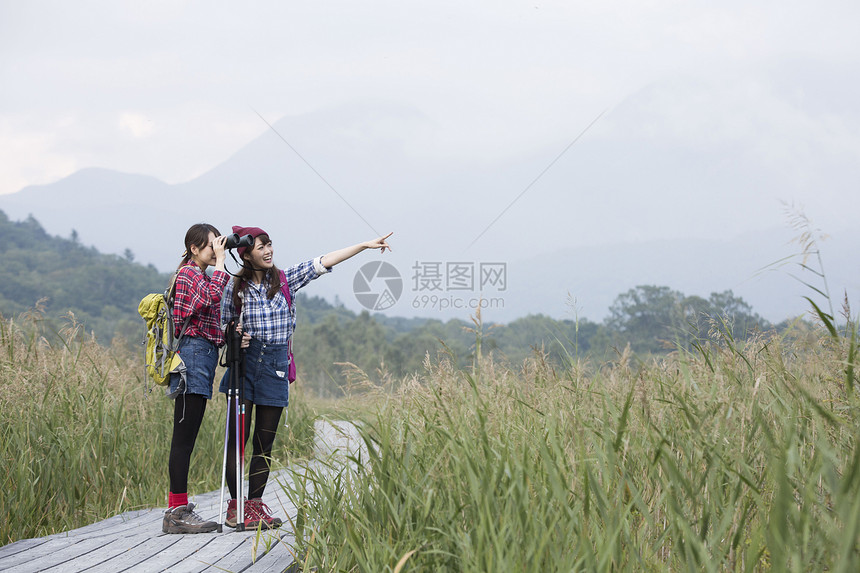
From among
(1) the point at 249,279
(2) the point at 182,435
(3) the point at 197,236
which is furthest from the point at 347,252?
(2) the point at 182,435

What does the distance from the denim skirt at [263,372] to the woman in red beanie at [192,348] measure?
6.8 inches

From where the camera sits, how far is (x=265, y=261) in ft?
14.0

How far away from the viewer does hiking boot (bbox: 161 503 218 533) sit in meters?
4.07

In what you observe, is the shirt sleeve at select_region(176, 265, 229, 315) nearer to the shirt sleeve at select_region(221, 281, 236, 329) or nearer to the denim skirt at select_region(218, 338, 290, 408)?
the shirt sleeve at select_region(221, 281, 236, 329)

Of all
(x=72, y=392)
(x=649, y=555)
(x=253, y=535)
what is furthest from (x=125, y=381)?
(x=649, y=555)

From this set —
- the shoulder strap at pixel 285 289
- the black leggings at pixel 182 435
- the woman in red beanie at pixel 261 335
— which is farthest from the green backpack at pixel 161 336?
the shoulder strap at pixel 285 289

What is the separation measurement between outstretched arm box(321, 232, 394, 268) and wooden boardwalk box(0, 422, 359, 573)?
1152mm

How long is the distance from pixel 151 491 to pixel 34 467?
34.5 inches

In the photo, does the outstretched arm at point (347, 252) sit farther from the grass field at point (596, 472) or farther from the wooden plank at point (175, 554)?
the wooden plank at point (175, 554)

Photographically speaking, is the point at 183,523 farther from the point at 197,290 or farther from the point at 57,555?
the point at 197,290

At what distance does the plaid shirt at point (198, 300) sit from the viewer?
410 cm

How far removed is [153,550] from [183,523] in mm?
356

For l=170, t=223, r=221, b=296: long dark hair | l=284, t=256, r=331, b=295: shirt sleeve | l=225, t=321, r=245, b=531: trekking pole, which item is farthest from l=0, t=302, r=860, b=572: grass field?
l=170, t=223, r=221, b=296: long dark hair

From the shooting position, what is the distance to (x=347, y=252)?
4.58 metres
